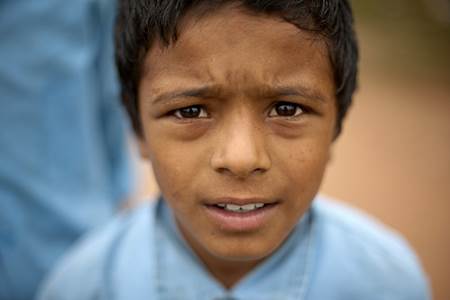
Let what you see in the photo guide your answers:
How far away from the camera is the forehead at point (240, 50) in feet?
3.38

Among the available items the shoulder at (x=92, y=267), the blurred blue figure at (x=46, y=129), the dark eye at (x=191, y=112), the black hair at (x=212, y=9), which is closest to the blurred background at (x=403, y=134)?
the blurred blue figure at (x=46, y=129)

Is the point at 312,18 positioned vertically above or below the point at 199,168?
above

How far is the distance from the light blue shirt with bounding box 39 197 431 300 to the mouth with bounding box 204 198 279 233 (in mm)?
223

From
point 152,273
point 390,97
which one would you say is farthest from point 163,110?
point 390,97

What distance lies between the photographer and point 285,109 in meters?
1.10

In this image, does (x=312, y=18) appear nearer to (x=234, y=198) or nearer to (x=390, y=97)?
(x=234, y=198)

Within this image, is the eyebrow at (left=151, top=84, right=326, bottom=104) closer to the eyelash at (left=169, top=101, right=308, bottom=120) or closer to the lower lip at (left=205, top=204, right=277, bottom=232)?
the eyelash at (left=169, top=101, right=308, bottom=120)

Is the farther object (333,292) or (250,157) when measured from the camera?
(333,292)

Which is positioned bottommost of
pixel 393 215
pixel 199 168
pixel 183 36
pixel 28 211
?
pixel 393 215

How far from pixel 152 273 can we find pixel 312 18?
0.68m

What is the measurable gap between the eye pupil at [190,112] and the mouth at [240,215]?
0.57ft

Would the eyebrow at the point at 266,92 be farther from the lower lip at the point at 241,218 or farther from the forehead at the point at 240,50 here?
the lower lip at the point at 241,218

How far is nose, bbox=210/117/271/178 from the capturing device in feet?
3.38

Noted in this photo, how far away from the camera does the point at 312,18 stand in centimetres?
108
